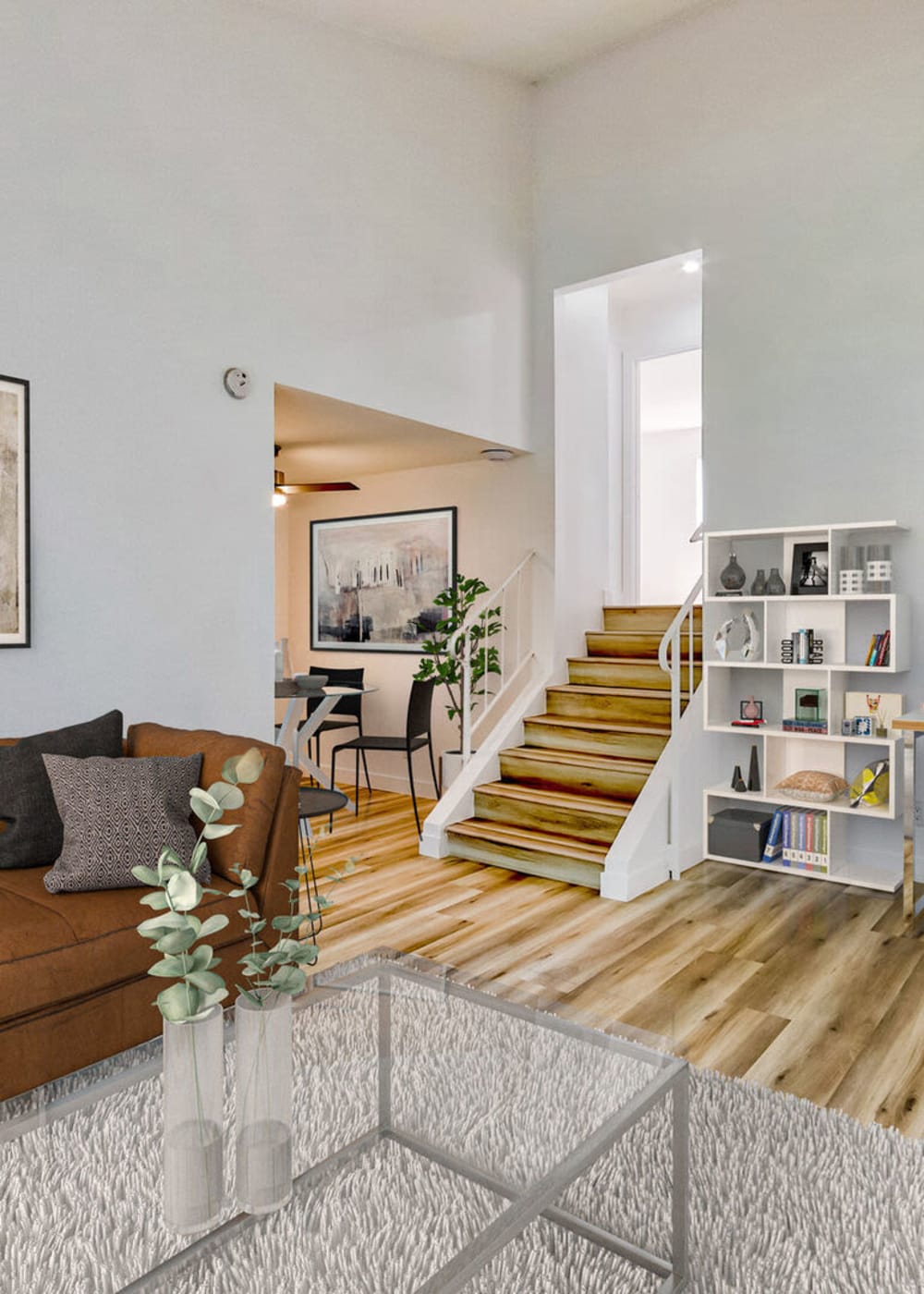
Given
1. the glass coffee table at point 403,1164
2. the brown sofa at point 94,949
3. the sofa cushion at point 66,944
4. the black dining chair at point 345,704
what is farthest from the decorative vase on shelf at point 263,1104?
the black dining chair at point 345,704

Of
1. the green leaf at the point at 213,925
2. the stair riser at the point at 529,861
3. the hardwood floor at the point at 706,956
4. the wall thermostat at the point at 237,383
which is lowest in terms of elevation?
the hardwood floor at the point at 706,956

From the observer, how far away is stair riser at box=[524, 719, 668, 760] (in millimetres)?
4738

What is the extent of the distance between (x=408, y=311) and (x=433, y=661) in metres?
1.98

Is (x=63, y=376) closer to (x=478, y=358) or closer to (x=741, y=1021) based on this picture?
(x=478, y=358)

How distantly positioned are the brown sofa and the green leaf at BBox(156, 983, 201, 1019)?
1072mm

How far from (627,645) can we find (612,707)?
0.71 meters

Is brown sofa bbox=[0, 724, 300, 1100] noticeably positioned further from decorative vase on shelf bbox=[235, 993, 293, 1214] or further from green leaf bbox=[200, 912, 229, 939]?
green leaf bbox=[200, 912, 229, 939]

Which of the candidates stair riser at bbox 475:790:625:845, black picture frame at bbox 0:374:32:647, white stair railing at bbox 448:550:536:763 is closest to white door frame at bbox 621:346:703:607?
white stair railing at bbox 448:550:536:763

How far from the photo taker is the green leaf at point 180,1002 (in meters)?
1.33

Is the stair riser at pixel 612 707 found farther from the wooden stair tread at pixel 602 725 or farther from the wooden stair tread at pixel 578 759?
the wooden stair tread at pixel 578 759

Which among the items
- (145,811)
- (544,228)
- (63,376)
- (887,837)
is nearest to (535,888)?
(887,837)

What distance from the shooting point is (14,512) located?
3205mm

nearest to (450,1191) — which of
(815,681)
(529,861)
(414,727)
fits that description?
(529,861)

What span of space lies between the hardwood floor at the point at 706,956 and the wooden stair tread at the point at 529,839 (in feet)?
0.49
